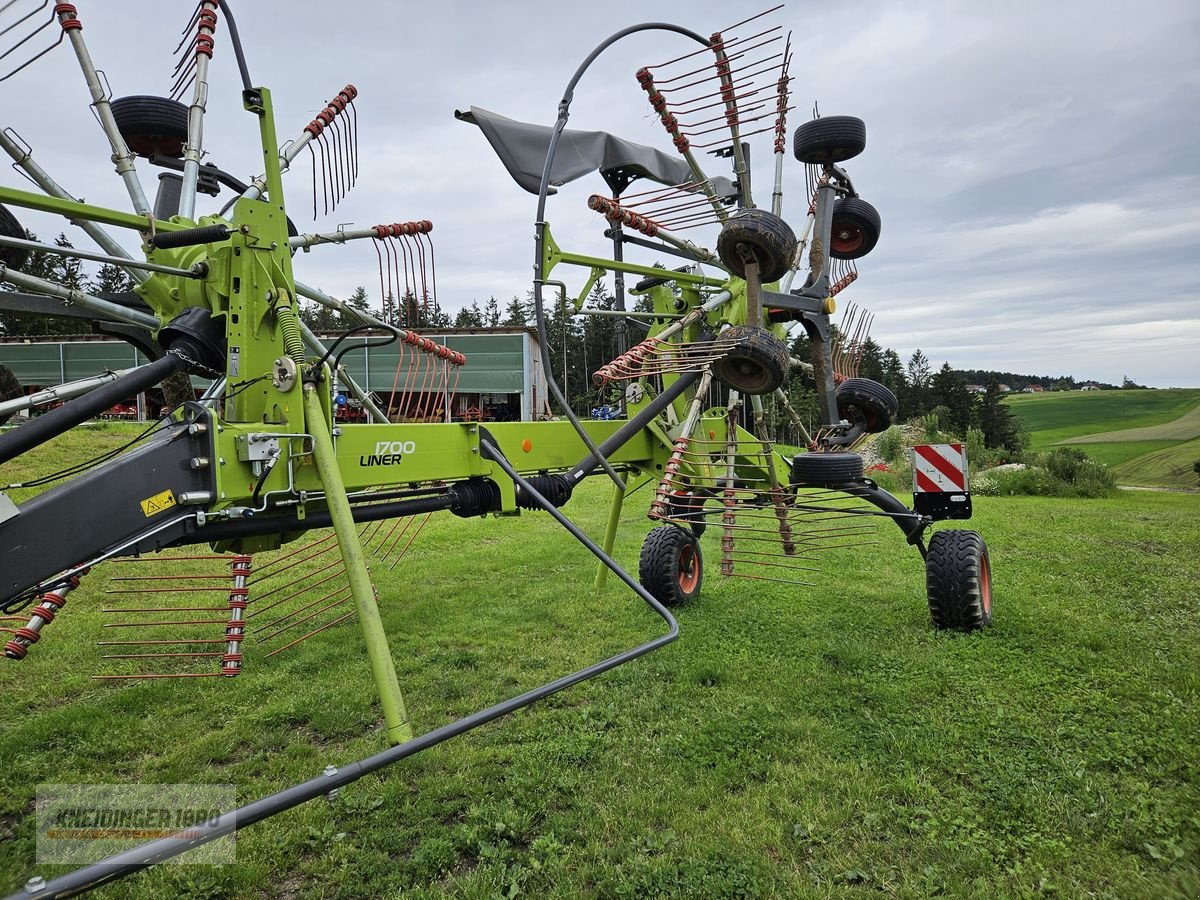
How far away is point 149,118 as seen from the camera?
4941 mm

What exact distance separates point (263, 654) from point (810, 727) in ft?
13.2

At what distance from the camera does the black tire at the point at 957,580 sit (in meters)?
5.16

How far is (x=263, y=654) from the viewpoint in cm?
527

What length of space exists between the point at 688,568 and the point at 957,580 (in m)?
2.26

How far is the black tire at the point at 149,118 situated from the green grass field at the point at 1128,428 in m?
23.4

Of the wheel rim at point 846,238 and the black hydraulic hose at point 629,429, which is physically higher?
the wheel rim at point 846,238

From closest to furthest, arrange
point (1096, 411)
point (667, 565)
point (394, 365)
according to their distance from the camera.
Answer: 1. point (667, 565)
2. point (394, 365)
3. point (1096, 411)

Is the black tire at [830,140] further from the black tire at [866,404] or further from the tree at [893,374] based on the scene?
the tree at [893,374]

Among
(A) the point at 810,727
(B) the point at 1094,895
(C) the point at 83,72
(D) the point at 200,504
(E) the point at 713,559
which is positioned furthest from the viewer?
(E) the point at 713,559

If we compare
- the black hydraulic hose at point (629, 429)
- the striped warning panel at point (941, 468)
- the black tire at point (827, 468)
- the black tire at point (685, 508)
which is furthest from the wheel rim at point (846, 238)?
the black tire at point (685, 508)

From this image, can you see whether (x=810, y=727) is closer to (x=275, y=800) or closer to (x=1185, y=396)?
(x=275, y=800)

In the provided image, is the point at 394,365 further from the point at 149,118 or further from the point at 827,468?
the point at 827,468

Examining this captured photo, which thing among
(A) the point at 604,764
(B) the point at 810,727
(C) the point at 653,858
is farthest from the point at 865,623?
(C) the point at 653,858

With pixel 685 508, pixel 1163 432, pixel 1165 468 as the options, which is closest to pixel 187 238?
pixel 685 508
